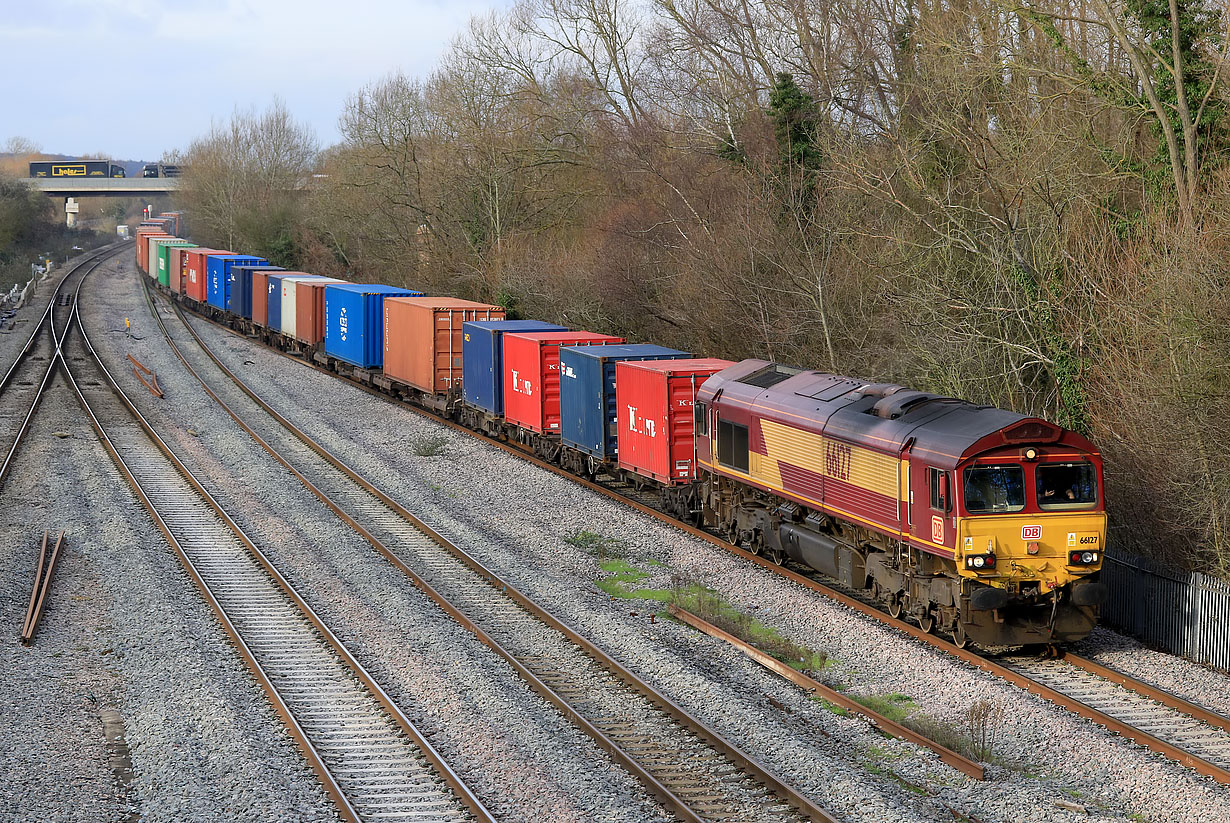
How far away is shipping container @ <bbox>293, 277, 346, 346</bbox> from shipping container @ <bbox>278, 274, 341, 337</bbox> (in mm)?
83

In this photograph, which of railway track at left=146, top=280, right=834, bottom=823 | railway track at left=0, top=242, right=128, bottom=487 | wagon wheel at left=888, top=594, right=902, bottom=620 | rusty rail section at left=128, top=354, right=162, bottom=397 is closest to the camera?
railway track at left=146, top=280, right=834, bottom=823

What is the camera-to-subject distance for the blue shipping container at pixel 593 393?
23953mm

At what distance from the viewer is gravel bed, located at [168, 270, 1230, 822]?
10914mm

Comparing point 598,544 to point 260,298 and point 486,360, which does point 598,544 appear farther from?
point 260,298

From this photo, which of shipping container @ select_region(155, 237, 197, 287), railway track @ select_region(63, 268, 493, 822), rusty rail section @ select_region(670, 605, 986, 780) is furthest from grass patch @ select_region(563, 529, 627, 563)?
shipping container @ select_region(155, 237, 197, 287)

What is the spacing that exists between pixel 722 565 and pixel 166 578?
866 centimetres

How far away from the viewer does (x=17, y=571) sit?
1870 centimetres

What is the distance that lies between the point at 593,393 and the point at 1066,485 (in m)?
11.3

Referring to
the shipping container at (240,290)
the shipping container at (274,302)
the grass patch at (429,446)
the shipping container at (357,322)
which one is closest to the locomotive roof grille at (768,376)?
the grass patch at (429,446)

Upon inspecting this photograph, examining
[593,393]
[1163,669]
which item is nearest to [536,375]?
[593,393]

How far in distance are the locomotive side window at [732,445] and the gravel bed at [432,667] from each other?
5.54m

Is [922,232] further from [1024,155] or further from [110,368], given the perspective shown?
[110,368]

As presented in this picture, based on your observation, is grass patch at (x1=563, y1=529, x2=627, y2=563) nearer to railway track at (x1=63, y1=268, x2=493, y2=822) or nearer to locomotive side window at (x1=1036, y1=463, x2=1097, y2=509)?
railway track at (x1=63, y1=268, x2=493, y2=822)

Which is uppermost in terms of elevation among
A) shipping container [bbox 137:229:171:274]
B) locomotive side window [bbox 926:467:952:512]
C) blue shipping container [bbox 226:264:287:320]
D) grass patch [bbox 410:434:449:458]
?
shipping container [bbox 137:229:171:274]
